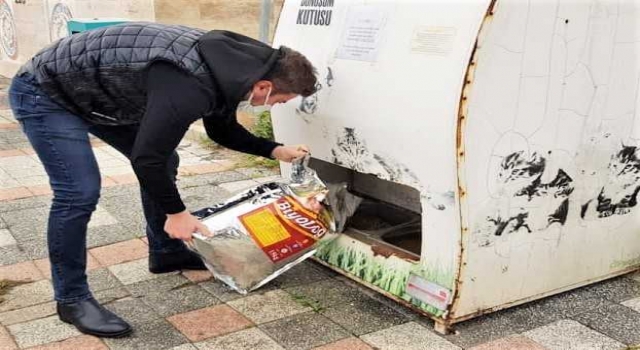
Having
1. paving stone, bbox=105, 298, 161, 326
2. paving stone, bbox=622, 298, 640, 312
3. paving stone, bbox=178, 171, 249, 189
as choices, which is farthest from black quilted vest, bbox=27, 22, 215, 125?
paving stone, bbox=178, 171, 249, 189

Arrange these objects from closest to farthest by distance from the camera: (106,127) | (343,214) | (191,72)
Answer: (191,72), (106,127), (343,214)

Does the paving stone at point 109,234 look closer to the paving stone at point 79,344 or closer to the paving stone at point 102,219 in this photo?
the paving stone at point 102,219

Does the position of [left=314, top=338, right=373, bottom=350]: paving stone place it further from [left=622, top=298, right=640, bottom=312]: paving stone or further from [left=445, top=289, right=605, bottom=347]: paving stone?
[left=622, top=298, right=640, bottom=312]: paving stone

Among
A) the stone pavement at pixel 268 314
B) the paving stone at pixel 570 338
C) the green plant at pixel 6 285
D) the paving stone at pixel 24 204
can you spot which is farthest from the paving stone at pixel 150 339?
the paving stone at pixel 24 204

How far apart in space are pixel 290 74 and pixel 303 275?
1180 millimetres

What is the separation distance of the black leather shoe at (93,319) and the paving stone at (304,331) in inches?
21.5

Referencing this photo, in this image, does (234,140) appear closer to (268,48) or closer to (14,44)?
(268,48)

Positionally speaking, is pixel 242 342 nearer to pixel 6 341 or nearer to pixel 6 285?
pixel 6 341

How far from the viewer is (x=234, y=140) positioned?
2801 mm

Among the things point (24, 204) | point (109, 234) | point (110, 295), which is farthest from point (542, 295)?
point (24, 204)

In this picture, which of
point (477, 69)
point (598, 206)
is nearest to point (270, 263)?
point (477, 69)

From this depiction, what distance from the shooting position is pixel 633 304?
9.49ft

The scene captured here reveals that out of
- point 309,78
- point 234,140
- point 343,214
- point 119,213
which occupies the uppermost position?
point 309,78

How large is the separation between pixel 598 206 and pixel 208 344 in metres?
1.72
